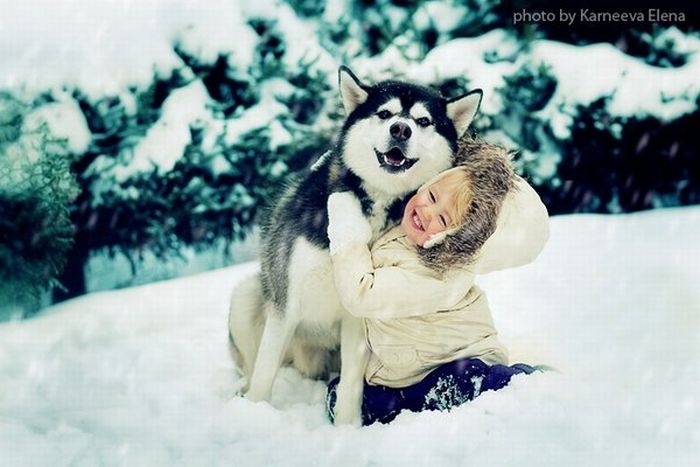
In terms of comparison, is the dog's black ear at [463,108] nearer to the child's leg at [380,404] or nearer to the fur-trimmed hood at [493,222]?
the fur-trimmed hood at [493,222]

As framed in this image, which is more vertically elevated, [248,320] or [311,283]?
[311,283]

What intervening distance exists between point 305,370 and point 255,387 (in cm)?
43

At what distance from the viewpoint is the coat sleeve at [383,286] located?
2465 millimetres

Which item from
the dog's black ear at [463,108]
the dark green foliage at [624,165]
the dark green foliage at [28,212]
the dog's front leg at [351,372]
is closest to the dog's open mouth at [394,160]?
the dog's black ear at [463,108]

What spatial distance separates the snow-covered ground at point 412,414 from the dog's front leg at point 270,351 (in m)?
0.09

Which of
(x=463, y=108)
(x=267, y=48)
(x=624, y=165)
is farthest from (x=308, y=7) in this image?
(x=463, y=108)

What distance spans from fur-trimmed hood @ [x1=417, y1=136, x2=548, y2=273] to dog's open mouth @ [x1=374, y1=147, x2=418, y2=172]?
0.20m

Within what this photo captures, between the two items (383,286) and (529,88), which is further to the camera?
(529,88)

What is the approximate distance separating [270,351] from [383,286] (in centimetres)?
56

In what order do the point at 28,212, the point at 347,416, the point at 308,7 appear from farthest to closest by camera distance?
the point at 308,7 → the point at 28,212 → the point at 347,416

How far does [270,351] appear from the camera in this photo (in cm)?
279

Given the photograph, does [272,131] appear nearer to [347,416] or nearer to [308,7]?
[308,7]

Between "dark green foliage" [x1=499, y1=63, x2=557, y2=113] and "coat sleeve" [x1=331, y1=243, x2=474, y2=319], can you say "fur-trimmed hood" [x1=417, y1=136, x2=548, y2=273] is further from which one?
"dark green foliage" [x1=499, y1=63, x2=557, y2=113]

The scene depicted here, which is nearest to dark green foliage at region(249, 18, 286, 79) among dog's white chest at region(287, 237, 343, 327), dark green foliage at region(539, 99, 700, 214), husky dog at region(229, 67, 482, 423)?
dark green foliage at region(539, 99, 700, 214)
